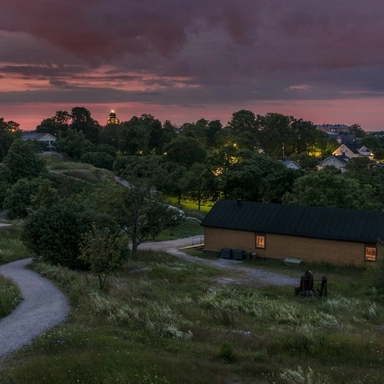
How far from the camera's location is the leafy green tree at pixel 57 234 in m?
25.8

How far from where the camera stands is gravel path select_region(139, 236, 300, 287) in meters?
25.8

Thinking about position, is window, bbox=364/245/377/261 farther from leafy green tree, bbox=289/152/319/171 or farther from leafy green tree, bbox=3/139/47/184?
leafy green tree, bbox=289/152/319/171

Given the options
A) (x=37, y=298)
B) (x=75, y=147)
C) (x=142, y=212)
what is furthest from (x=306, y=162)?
(x=37, y=298)

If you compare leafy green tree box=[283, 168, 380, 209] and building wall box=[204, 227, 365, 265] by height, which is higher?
leafy green tree box=[283, 168, 380, 209]

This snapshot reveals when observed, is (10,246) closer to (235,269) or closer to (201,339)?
(235,269)

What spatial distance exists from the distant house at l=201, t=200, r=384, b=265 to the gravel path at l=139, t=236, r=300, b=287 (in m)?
2.10

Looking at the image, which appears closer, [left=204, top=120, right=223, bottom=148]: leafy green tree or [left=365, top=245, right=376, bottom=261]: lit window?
[left=365, top=245, right=376, bottom=261]: lit window

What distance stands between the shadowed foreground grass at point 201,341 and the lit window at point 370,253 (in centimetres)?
943

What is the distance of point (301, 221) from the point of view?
31.9 m

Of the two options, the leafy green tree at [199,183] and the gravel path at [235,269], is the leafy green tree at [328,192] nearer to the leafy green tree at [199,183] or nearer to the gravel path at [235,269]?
the gravel path at [235,269]

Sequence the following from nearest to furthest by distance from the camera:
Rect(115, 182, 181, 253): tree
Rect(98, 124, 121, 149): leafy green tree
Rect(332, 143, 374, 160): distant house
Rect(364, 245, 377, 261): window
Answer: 1. Rect(364, 245, 377, 261): window
2. Rect(115, 182, 181, 253): tree
3. Rect(98, 124, 121, 149): leafy green tree
4. Rect(332, 143, 374, 160): distant house

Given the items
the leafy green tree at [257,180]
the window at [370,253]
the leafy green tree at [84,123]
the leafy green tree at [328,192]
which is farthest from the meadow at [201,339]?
the leafy green tree at [84,123]

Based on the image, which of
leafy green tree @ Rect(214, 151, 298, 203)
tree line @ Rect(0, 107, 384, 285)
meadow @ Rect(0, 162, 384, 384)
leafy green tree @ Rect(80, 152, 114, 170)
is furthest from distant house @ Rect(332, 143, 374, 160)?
meadow @ Rect(0, 162, 384, 384)

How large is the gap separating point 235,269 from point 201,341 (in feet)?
52.0
